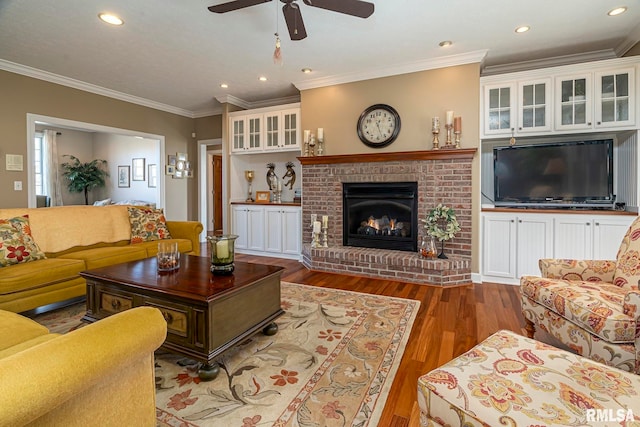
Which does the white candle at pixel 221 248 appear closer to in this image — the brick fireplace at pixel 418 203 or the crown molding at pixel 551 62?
the brick fireplace at pixel 418 203

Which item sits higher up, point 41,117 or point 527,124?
point 41,117

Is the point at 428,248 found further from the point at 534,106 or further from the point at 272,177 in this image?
the point at 272,177

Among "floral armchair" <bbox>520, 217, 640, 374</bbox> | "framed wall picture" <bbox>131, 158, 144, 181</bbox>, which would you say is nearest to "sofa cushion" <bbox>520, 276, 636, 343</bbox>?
"floral armchair" <bbox>520, 217, 640, 374</bbox>

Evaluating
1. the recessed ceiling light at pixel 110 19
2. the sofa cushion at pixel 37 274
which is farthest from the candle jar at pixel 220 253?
the recessed ceiling light at pixel 110 19

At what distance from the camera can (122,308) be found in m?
2.03

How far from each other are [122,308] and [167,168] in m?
4.40

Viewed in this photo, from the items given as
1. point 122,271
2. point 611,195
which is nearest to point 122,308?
point 122,271

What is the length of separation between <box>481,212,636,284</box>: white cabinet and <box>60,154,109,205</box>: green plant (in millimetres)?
8961

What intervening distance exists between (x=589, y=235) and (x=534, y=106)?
1514 mm

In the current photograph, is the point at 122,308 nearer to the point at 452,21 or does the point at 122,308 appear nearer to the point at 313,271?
the point at 313,271

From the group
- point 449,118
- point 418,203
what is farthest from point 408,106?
point 418,203

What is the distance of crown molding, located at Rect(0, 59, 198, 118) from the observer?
388 centimetres

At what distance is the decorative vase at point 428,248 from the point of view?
365 cm

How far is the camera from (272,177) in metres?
5.53
